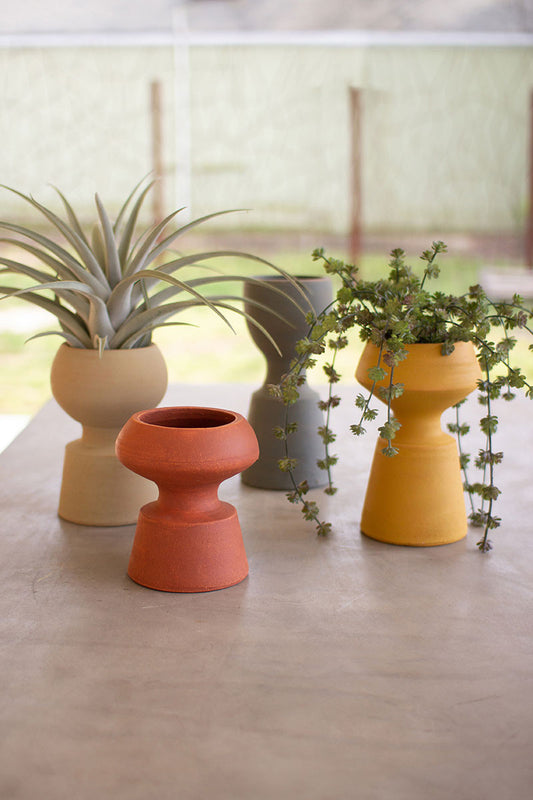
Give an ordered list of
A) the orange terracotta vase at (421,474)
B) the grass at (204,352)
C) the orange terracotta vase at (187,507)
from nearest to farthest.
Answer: the orange terracotta vase at (187,507) → the orange terracotta vase at (421,474) → the grass at (204,352)

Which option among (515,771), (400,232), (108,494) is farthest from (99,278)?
(400,232)

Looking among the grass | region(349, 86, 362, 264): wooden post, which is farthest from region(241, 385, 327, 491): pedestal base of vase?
region(349, 86, 362, 264): wooden post

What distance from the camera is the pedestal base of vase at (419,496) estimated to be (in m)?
0.92

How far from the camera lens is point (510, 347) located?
86 centimetres

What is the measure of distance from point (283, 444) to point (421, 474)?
26cm

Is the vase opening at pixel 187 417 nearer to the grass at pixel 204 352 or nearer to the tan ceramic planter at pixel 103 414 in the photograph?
the tan ceramic planter at pixel 103 414

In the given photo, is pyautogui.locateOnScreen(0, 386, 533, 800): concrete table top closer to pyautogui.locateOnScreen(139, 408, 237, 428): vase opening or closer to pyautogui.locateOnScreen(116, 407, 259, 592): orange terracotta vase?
pyautogui.locateOnScreen(116, 407, 259, 592): orange terracotta vase

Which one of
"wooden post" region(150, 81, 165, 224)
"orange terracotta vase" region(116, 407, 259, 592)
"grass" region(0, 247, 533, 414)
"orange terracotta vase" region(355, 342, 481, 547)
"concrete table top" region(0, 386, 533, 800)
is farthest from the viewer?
"wooden post" region(150, 81, 165, 224)

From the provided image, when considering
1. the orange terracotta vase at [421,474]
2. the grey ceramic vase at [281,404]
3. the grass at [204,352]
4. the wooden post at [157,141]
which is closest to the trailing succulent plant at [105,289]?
the grey ceramic vase at [281,404]

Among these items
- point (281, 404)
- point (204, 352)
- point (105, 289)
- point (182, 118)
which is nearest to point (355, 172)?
point (182, 118)

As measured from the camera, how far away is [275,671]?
0.67 m

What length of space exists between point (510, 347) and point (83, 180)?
15.1 ft

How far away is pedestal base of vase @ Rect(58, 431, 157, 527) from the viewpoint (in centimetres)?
98

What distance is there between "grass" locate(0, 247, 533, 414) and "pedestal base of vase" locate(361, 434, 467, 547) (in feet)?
7.24
